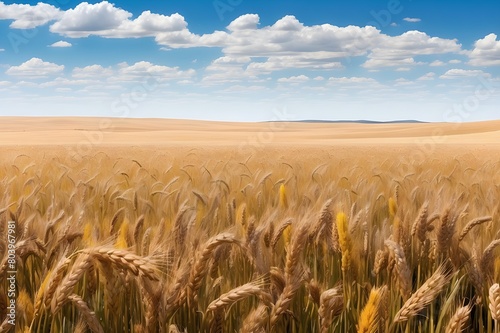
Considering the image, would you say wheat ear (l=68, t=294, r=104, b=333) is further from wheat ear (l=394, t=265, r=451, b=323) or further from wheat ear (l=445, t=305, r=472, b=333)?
wheat ear (l=445, t=305, r=472, b=333)

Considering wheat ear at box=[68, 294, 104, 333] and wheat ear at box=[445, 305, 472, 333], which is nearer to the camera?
wheat ear at box=[445, 305, 472, 333]

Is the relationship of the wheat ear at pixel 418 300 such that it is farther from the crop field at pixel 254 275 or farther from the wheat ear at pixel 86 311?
the wheat ear at pixel 86 311

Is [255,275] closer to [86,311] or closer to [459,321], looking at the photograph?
[86,311]

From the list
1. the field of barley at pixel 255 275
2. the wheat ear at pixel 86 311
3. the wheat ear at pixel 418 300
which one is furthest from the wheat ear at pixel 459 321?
the wheat ear at pixel 86 311

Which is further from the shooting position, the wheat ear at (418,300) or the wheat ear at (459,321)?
the wheat ear at (418,300)

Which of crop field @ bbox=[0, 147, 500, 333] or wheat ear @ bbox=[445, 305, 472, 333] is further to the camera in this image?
crop field @ bbox=[0, 147, 500, 333]

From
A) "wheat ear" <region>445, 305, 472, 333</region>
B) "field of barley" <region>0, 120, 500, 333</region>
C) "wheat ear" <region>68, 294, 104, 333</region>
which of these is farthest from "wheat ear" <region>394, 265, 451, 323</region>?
"wheat ear" <region>68, 294, 104, 333</region>

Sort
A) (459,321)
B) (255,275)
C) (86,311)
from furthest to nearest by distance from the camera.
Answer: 1. (255,275)
2. (86,311)
3. (459,321)

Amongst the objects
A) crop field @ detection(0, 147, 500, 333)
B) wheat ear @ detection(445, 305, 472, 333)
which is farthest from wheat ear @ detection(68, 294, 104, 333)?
wheat ear @ detection(445, 305, 472, 333)

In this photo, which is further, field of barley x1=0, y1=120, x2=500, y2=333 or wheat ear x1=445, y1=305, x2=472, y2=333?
field of barley x1=0, y1=120, x2=500, y2=333

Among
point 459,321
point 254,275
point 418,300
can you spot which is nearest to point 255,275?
point 254,275

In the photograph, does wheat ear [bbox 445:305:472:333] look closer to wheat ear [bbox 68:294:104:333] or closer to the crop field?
the crop field

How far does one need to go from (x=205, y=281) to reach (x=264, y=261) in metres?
0.22

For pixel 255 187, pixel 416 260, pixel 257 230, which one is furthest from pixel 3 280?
pixel 255 187
